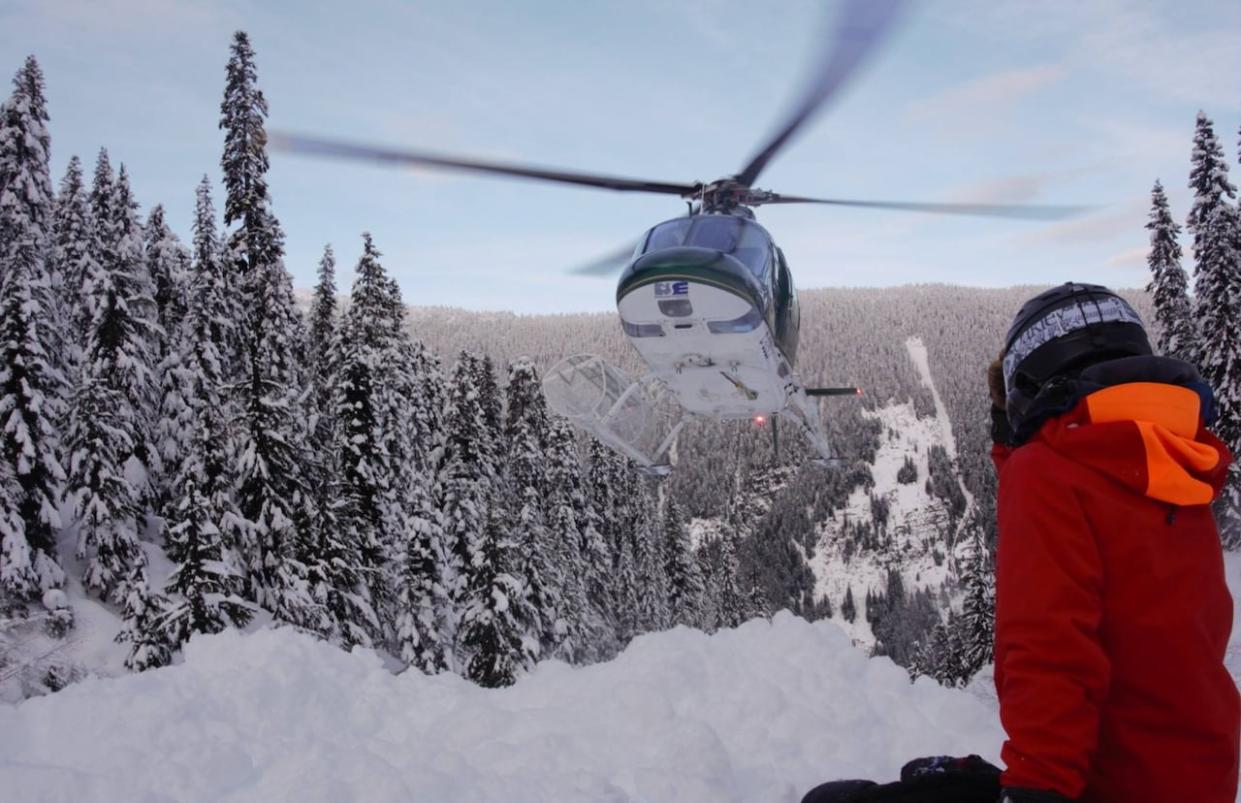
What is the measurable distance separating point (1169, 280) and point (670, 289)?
24.5 m

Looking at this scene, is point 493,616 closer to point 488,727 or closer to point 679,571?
point 488,727

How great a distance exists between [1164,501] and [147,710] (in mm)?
5883

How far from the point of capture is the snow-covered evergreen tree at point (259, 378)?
18500 millimetres

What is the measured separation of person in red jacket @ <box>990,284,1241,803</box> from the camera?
236cm

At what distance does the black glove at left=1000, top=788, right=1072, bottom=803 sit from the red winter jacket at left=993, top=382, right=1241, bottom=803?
0.12 feet

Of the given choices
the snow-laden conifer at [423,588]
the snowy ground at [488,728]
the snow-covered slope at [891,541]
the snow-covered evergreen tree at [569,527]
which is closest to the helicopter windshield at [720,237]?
the snowy ground at [488,728]

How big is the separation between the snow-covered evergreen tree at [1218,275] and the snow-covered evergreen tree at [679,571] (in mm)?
25710

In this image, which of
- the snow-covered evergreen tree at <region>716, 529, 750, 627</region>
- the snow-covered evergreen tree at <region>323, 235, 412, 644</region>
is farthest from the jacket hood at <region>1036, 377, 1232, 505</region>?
the snow-covered evergreen tree at <region>716, 529, 750, 627</region>

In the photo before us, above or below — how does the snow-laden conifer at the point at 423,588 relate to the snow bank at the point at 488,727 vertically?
below

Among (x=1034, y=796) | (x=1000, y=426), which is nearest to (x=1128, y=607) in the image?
(x=1034, y=796)

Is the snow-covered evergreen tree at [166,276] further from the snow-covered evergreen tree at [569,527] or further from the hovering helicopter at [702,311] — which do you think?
the hovering helicopter at [702,311]

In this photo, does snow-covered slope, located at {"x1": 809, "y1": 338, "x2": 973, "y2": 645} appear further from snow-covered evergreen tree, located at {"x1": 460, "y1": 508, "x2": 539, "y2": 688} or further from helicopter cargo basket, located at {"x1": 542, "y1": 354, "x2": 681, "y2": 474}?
helicopter cargo basket, located at {"x1": 542, "y1": 354, "x2": 681, "y2": 474}

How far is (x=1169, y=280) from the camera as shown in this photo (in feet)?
88.9

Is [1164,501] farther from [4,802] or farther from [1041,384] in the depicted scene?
[4,802]
